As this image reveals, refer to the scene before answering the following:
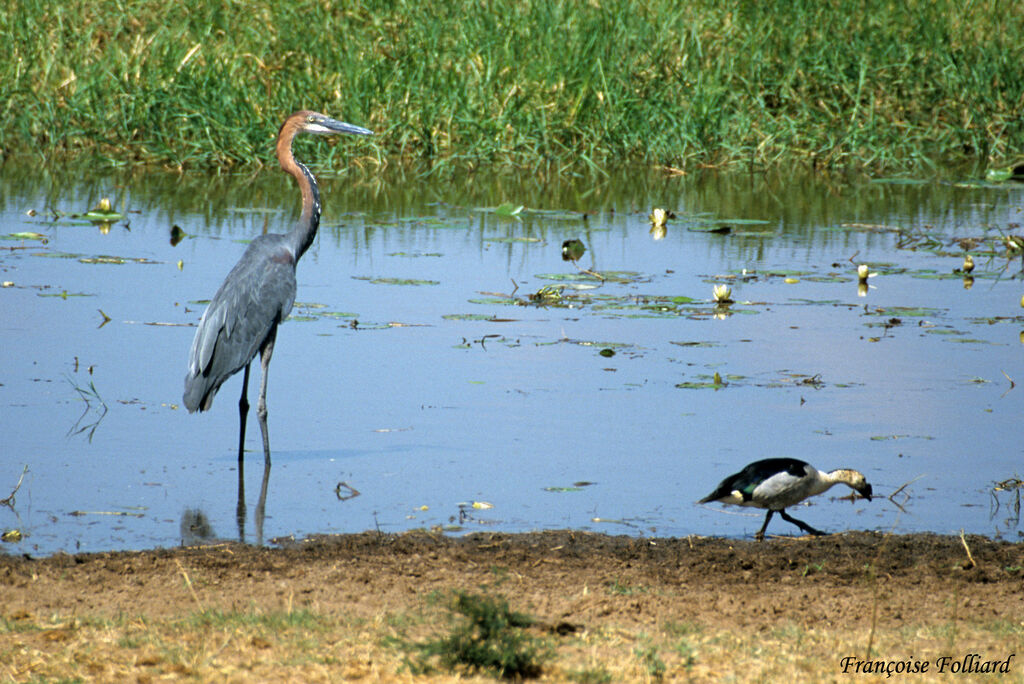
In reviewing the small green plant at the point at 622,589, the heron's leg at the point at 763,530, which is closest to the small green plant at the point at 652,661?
the small green plant at the point at 622,589

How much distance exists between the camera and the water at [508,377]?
16.8 ft

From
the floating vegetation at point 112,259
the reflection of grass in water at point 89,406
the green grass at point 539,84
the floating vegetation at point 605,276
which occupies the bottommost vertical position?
the reflection of grass in water at point 89,406

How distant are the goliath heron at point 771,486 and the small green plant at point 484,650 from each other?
55.6 inches

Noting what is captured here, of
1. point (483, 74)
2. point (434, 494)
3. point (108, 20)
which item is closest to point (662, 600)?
point (434, 494)

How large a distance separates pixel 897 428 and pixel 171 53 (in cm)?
1022

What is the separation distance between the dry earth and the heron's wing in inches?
52.3

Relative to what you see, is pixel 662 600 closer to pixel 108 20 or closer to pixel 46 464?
pixel 46 464

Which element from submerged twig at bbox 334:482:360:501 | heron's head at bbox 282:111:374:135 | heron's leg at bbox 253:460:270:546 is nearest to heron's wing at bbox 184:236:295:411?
heron's leg at bbox 253:460:270:546

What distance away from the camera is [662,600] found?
4.11m

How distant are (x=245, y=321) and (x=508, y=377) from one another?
4.61 feet

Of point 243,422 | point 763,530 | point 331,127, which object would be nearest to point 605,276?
point 331,127

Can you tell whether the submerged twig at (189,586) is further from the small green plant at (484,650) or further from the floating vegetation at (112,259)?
the floating vegetation at (112,259)

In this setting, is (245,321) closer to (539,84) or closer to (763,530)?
(763,530)

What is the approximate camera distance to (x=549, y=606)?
4.04 m
